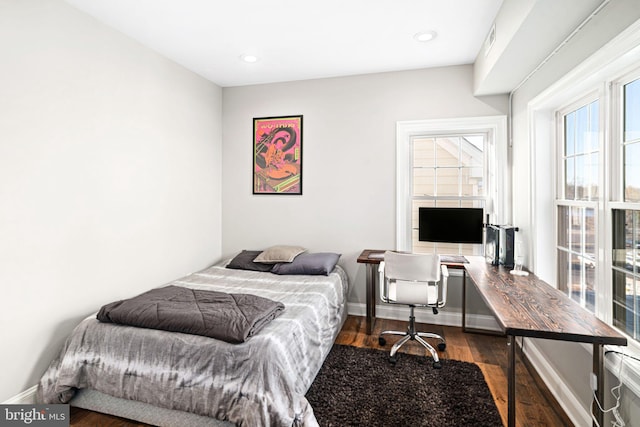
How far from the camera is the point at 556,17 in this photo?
1881 mm

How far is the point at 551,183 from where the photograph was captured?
8.80ft

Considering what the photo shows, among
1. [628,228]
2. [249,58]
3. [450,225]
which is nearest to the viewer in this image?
[628,228]

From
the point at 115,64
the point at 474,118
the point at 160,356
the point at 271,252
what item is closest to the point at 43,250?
the point at 160,356

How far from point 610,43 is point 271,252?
10.2 feet

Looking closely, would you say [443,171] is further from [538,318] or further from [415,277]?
[538,318]

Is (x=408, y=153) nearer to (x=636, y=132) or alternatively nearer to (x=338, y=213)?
(x=338, y=213)

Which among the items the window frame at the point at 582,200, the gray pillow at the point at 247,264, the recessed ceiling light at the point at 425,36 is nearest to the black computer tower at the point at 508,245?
the window frame at the point at 582,200

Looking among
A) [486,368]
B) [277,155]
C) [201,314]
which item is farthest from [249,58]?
[486,368]

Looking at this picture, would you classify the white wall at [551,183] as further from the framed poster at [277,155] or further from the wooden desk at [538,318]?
the framed poster at [277,155]

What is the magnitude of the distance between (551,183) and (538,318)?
4.67 ft

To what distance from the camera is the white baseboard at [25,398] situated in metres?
2.06

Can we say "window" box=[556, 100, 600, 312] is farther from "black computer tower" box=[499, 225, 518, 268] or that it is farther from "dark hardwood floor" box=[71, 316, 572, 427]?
"dark hardwood floor" box=[71, 316, 572, 427]

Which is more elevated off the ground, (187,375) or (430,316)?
(187,375)

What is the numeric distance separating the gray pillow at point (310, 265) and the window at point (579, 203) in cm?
196
